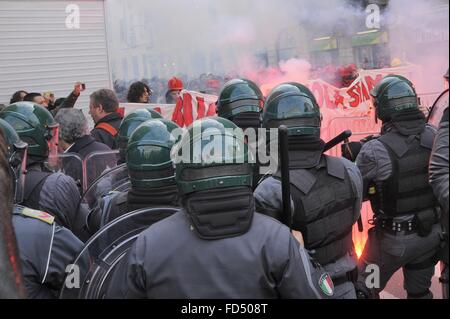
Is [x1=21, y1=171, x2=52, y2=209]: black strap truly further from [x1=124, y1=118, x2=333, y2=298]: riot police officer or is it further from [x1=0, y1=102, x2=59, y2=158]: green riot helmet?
[x1=124, y1=118, x2=333, y2=298]: riot police officer

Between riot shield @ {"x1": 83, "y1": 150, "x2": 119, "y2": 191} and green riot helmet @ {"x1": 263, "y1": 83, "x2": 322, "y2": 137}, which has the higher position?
green riot helmet @ {"x1": 263, "y1": 83, "x2": 322, "y2": 137}

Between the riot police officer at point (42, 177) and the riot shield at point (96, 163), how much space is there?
0.94 m

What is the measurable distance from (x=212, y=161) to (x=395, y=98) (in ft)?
8.31

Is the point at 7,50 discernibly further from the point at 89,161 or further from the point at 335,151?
the point at 335,151

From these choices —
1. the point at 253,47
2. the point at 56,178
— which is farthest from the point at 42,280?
the point at 253,47

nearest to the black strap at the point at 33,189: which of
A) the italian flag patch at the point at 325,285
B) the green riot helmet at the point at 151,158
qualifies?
the green riot helmet at the point at 151,158

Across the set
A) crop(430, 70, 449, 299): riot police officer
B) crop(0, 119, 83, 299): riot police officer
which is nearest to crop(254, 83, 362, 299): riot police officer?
crop(430, 70, 449, 299): riot police officer

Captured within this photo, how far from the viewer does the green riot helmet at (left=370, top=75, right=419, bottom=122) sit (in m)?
4.08

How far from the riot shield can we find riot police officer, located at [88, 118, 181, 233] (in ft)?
5.90

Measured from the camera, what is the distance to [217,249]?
193 cm

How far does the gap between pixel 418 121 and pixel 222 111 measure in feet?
5.07

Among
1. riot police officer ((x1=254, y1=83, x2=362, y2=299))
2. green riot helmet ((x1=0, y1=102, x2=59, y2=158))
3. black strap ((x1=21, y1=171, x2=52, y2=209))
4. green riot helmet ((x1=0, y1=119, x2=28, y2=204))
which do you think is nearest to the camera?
green riot helmet ((x1=0, y1=119, x2=28, y2=204))

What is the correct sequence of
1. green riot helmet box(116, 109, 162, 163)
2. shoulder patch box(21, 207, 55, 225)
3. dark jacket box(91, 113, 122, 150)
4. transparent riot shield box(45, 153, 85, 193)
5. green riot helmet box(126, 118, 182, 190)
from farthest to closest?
dark jacket box(91, 113, 122, 150)
transparent riot shield box(45, 153, 85, 193)
green riot helmet box(116, 109, 162, 163)
green riot helmet box(126, 118, 182, 190)
shoulder patch box(21, 207, 55, 225)

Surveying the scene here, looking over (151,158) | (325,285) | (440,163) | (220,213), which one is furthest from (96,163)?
(440,163)
